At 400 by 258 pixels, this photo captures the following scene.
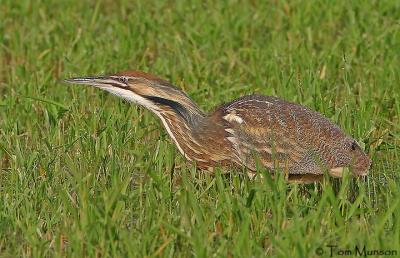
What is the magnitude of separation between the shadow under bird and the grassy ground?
0.46 ft

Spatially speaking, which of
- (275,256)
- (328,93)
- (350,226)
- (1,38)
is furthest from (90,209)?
(1,38)

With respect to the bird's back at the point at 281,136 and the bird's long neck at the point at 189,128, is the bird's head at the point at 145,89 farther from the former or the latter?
the bird's back at the point at 281,136

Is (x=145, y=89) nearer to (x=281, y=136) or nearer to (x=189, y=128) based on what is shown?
(x=189, y=128)

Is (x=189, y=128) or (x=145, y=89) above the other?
(x=145, y=89)

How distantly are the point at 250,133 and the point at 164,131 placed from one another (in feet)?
3.49

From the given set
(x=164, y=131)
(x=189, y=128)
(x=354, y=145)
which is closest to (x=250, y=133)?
(x=189, y=128)

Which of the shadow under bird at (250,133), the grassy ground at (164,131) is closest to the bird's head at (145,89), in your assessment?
the shadow under bird at (250,133)

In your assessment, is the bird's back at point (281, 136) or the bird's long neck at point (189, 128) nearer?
the bird's back at point (281, 136)

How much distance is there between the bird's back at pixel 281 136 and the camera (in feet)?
18.8

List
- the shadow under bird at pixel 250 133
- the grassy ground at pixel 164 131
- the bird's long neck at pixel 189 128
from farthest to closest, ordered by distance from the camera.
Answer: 1. the bird's long neck at pixel 189 128
2. the shadow under bird at pixel 250 133
3. the grassy ground at pixel 164 131

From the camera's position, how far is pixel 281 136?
576 cm

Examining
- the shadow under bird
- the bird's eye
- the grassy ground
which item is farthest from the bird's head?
the bird's eye

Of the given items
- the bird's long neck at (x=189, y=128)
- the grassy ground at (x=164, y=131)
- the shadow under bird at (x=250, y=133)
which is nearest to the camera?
the grassy ground at (x=164, y=131)

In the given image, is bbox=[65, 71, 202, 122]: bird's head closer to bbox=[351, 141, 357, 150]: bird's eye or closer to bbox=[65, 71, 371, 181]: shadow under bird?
bbox=[65, 71, 371, 181]: shadow under bird
